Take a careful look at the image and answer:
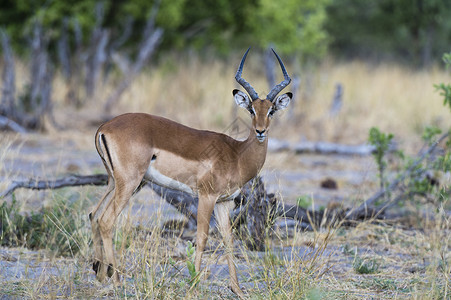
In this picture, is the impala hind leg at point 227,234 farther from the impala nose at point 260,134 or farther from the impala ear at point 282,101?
the impala ear at point 282,101

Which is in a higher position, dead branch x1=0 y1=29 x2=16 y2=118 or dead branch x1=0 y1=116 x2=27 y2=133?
dead branch x1=0 y1=29 x2=16 y2=118

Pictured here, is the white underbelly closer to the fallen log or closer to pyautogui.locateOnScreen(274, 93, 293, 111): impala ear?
pyautogui.locateOnScreen(274, 93, 293, 111): impala ear

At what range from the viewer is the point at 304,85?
614 inches

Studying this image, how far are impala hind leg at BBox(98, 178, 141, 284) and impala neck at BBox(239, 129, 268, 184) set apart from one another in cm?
76

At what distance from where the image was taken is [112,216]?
4551 millimetres

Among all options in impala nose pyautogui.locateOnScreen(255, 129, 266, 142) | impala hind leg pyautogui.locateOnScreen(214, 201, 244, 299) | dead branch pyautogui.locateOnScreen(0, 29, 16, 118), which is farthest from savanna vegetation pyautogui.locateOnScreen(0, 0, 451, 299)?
impala nose pyautogui.locateOnScreen(255, 129, 266, 142)

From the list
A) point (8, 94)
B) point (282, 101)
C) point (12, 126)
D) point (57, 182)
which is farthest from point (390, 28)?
point (282, 101)

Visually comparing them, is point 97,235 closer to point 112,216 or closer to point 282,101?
point 112,216

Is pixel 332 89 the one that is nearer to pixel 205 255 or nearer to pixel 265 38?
pixel 265 38

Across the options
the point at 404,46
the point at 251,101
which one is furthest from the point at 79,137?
the point at 404,46

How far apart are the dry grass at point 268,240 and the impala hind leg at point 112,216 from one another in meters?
0.10

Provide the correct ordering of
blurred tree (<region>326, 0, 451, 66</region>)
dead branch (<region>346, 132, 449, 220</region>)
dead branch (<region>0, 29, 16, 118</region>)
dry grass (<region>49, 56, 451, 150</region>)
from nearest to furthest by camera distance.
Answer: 1. dead branch (<region>346, 132, 449, 220</region>)
2. dead branch (<region>0, 29, 16, 118</region>)
3. dry grass (<region>49, 56, 451, 150</region>)
4. blurred tree (<region>326, 0, 451, 66</region>)

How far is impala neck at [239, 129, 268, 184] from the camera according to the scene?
4.70 m

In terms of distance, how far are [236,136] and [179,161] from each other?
1.04 metres
